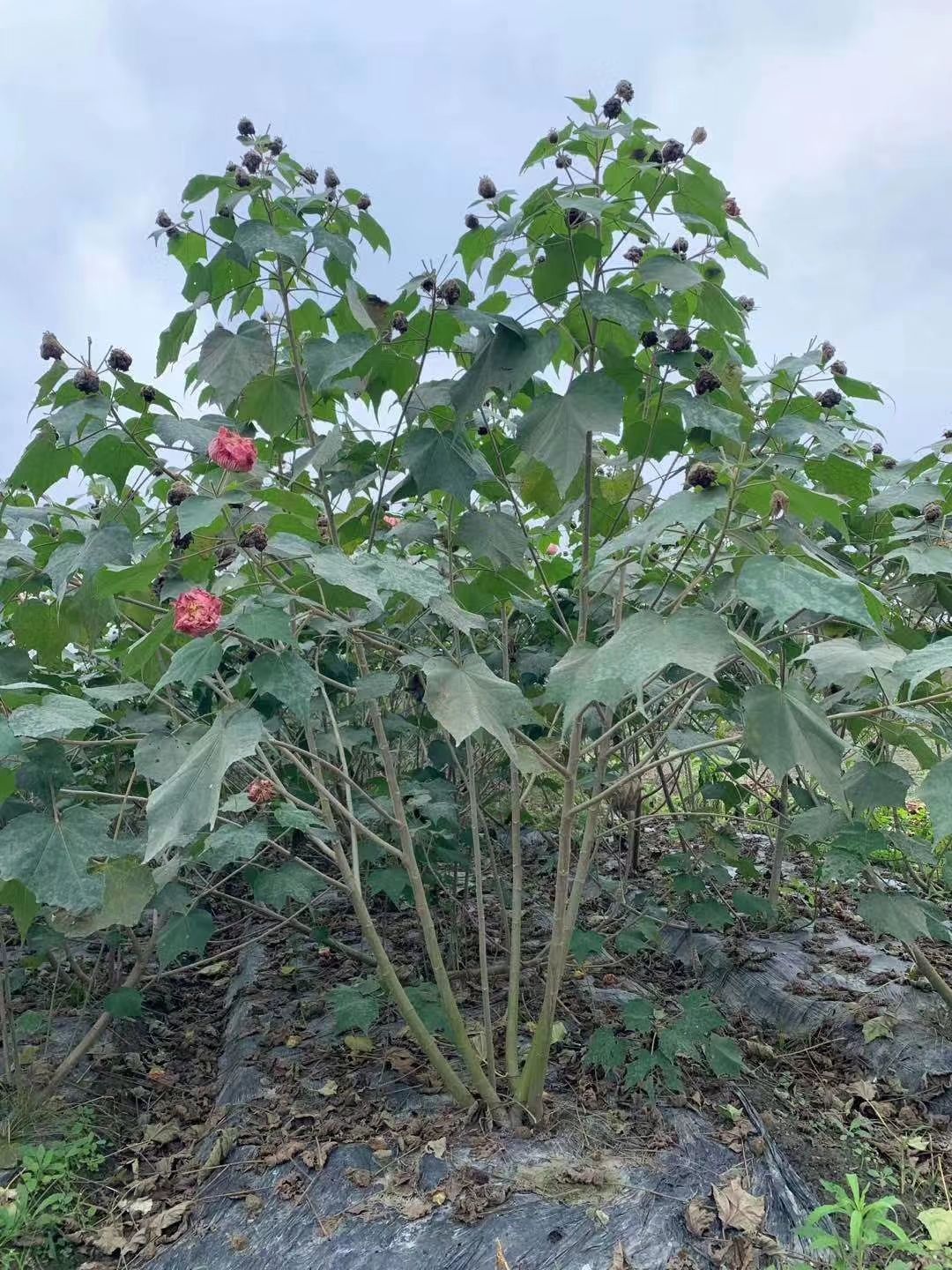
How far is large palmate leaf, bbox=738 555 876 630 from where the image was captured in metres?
1.46

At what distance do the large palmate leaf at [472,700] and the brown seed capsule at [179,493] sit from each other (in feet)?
1.98

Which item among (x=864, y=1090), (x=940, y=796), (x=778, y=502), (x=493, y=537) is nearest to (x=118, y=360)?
(x=493, y=537)

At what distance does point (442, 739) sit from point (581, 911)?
4.71ft

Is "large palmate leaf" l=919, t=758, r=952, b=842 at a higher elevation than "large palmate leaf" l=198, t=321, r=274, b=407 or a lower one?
lower

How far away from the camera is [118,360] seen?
193 cm

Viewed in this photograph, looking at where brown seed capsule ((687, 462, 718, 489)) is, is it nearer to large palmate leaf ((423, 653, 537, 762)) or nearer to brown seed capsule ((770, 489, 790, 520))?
brown seed capsule ((770, 489, 790, 520))

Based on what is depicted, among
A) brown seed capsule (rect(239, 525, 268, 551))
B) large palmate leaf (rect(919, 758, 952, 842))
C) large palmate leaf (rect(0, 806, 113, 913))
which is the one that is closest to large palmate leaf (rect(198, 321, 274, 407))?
brown seed capsule (rect(239, 525, 268, 551))

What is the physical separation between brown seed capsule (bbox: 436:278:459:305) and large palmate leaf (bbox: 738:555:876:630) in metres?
0.87

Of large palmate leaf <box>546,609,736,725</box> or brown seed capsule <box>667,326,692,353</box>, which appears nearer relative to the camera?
large palmate leaf <box>546,609,736,725</box>

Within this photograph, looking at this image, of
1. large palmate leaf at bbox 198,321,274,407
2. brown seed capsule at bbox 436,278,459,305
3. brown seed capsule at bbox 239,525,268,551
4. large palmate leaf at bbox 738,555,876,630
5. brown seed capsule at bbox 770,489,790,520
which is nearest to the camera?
large palmate leaf at bbox 738,555,876,630

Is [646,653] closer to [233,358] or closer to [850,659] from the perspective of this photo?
[850,659]

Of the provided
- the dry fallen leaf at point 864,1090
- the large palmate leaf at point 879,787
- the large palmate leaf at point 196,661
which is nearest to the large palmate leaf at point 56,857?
the large palmate leaf at point 196,661

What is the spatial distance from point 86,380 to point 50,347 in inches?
5.8

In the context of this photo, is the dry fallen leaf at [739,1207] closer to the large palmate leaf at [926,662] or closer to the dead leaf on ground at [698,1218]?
the dead leaf on ground at [698,1218]
